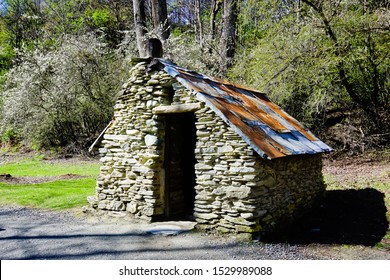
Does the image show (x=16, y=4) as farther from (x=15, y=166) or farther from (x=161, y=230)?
(x=161, y=230)

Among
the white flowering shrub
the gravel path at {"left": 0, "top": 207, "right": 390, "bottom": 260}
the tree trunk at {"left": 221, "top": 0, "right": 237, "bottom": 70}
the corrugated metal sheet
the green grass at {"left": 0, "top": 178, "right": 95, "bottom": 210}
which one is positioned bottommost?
the gravel path at {"left": 0, "top": 207, "right": 390, "bottom": 260}

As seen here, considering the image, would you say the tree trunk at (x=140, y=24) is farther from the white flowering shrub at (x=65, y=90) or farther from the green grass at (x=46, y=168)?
the green grass at (x=46, y=168)

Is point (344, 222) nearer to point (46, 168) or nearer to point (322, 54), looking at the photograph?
point (322, 54)

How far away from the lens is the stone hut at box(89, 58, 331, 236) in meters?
6.40

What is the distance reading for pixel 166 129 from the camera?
7.52 m

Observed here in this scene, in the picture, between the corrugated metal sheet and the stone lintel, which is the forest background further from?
the stone lintel

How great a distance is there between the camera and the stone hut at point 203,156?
6.40 meters

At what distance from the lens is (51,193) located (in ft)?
36.2

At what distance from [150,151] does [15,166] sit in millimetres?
14050

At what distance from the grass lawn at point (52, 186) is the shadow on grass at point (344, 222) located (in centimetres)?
558

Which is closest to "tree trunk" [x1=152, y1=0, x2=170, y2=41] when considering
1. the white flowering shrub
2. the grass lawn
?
the white flowering shrub

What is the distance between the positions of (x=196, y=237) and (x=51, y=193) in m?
6.31

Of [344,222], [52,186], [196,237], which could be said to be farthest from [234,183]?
[52,186]
